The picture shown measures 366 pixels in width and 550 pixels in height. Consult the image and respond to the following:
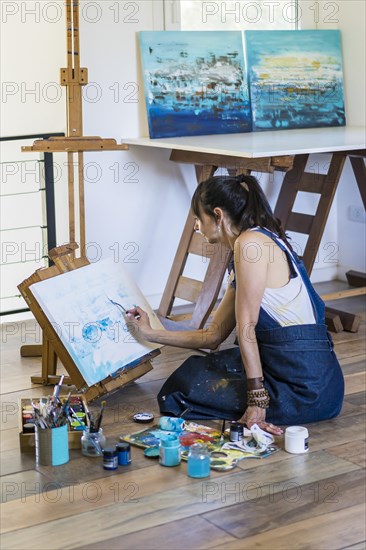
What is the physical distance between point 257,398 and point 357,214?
2.36m

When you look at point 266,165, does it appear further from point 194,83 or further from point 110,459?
point 110,459

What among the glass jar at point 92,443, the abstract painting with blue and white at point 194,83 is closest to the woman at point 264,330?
the glass jar at point 92,443

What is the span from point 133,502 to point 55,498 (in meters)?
0.23

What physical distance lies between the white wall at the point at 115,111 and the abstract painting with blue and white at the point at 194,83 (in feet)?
0.38

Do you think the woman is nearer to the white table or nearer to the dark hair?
the dark hair

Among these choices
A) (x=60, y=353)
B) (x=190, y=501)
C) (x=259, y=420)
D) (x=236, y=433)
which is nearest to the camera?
(x=190, y=501)

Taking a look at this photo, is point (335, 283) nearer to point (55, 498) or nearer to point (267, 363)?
point (267, 363)

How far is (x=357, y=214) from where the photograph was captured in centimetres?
523

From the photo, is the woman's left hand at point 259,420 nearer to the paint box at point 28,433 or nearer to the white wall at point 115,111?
the paint box at point 28,433

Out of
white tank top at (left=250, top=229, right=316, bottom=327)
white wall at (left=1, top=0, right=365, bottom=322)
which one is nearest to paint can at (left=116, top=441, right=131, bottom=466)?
white tank top at (left=250, top=229, right=316, bottom=327)

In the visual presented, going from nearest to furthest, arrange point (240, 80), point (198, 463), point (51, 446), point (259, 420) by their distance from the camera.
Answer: point (198, 463) → point (51, 446) → point (259, 420) → point (240, 80)

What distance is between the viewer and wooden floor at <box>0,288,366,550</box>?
239cm

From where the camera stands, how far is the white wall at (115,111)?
4.33m

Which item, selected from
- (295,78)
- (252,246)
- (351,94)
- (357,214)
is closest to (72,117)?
(252,246)
